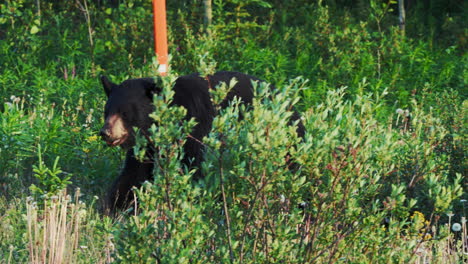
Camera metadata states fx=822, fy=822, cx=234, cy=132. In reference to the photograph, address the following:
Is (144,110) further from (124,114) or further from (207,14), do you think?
(207,14)

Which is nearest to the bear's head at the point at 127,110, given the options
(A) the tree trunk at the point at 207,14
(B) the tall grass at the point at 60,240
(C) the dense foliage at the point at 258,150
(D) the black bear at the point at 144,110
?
(D) the black bear at the point at 144,110

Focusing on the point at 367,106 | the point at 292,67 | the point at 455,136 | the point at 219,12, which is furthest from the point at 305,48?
the point at 367,106

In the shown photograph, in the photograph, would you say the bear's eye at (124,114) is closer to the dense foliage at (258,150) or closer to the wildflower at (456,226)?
the dense foliage at (258,150)

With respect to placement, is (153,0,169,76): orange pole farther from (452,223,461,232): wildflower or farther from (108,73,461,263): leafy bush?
(108,73,461,263): leafy bush

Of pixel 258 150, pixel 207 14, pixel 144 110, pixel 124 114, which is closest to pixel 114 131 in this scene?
pixel 124 114

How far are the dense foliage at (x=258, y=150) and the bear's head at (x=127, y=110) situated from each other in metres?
0.23

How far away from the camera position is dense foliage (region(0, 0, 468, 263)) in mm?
3166

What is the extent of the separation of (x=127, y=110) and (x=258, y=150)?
90.9 inches

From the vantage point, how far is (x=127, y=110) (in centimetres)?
521

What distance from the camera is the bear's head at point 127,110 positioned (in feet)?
17.0

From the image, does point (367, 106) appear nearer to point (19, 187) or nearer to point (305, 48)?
point (19, 187)

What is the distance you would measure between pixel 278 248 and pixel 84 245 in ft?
5.72

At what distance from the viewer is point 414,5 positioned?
13570mm

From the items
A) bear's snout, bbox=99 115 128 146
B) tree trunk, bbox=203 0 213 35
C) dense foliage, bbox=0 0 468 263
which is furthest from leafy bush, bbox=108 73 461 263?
tree trunk, bbox=203 0 213 35
